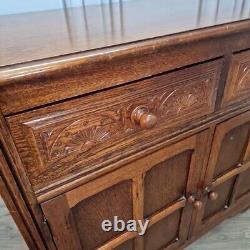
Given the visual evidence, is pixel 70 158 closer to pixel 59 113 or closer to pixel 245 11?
pixel 59 113

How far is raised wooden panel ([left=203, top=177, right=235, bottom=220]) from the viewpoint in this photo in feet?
2.84

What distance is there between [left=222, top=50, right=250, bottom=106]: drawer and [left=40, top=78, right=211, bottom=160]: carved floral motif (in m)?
0.06

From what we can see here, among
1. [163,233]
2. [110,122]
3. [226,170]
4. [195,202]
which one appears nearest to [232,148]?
[226,170]

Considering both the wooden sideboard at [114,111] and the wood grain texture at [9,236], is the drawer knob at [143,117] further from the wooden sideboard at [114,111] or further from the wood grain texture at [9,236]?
the wood grain texture at [9,236]

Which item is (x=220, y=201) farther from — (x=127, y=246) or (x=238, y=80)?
(x=238, y=80)

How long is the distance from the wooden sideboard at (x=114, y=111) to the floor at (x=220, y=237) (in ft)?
1.43

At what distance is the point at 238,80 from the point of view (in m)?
0.57

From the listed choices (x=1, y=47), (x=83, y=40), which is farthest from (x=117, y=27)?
(x=1, y=47)

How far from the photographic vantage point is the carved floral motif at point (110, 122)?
40cm

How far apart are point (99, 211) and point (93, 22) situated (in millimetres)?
418

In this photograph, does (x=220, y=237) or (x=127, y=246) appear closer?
(x=127, y=246)

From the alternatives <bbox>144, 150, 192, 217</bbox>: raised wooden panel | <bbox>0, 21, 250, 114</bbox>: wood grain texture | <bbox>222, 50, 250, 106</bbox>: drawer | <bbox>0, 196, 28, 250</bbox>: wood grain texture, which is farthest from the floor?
<bbox>0, 21, 250, 114</bbox>: wood grain texture

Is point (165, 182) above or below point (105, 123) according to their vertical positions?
below

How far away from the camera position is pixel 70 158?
0.43 meters
